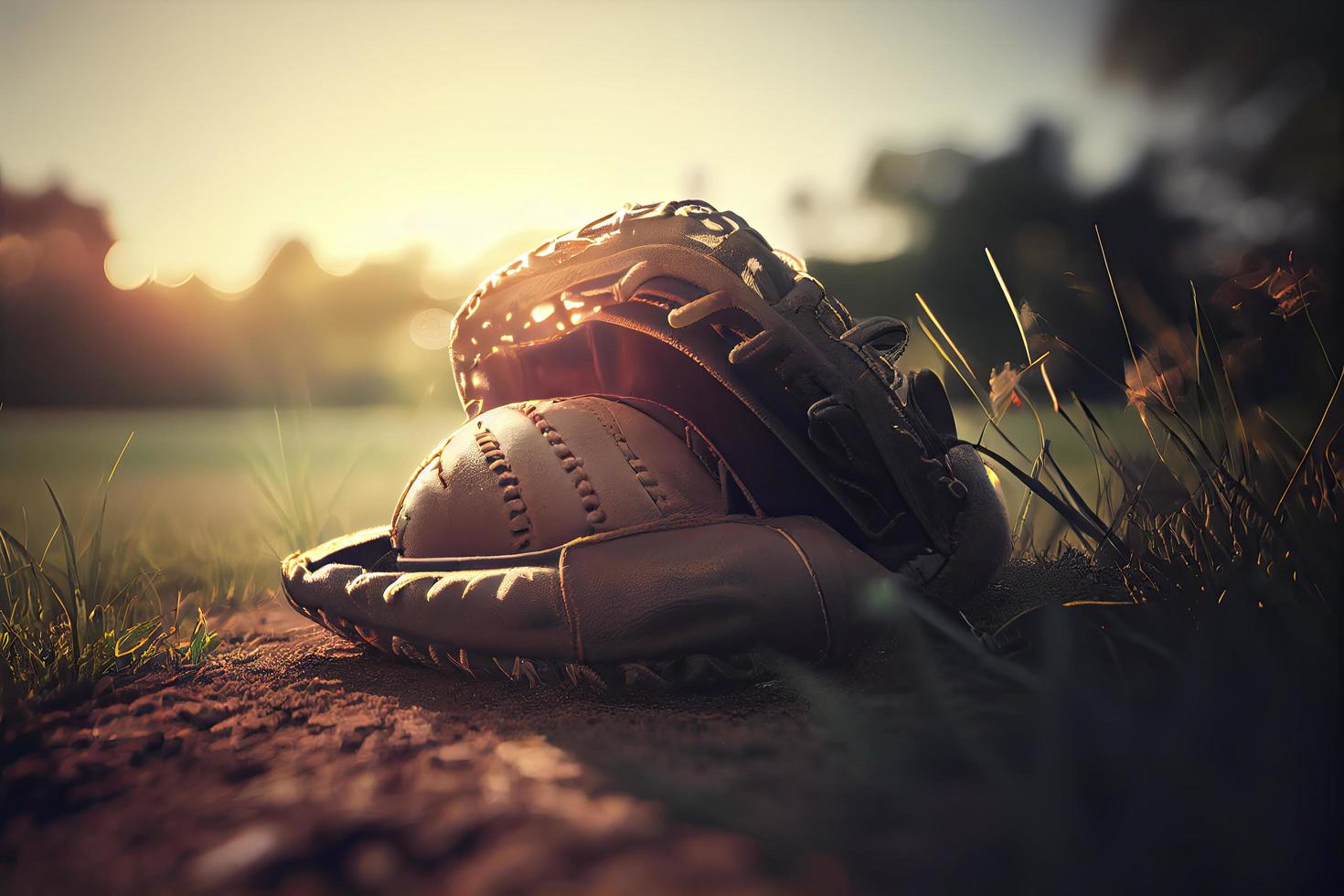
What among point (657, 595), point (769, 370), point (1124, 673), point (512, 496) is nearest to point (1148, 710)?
point (1124, 673)

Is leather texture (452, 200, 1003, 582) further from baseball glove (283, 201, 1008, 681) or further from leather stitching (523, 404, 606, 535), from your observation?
leather stitching (523, 404, 606, 535)

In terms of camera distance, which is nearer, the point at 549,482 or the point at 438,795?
the point at 438,795

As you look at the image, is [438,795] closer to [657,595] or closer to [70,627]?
[657,595]

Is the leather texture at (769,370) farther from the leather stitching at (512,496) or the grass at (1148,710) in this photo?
the leather stitching at (512,496)

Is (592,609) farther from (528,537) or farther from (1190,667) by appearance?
(1190,667)

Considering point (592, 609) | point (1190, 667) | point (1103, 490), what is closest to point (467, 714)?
point (592, 609)

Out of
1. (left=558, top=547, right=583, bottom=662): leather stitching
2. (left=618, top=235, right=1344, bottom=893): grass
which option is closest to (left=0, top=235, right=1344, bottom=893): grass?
(left=618, top=235, right=1344, bottom=893): grass

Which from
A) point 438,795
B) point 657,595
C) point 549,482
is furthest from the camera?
point 549,482
